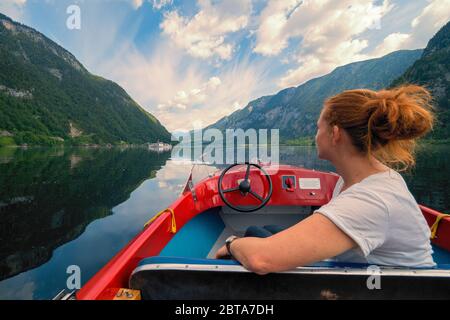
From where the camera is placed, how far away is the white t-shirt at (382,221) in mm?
1234

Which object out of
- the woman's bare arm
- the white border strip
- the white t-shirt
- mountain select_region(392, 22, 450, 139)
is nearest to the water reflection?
the white border strip

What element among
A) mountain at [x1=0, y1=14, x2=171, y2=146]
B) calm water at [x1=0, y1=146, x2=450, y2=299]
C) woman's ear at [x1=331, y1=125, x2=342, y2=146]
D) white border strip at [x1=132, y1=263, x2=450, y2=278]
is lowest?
calm water at [x1=0, y1=146, x2=450, y2=299]

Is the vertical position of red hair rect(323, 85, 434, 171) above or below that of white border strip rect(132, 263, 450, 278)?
above

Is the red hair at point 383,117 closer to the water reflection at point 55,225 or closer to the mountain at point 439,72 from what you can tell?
the water reflection at point 55,225

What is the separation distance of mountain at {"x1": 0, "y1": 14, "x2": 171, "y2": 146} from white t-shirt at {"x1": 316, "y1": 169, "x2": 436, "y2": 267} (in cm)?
10388

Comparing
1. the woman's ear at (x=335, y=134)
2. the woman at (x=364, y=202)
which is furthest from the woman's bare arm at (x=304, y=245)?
the woman's ear at (x=335, y=134)

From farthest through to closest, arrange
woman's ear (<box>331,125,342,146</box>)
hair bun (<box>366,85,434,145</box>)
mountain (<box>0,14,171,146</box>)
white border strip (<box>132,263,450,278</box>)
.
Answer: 1. mountain (<box>0,14,171,146</box>)
2. woman's ear (<box>331,125,342,146</box>)
3. hair bun (<box>366,85,434,145</box>)
4. white border strip (<box>132,263,450,278</box>)

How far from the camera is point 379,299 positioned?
1437 mm

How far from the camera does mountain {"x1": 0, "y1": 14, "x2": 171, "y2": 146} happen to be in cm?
10106

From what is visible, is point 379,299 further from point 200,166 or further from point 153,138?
point 153,138

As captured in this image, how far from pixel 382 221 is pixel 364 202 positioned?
149 millimetres

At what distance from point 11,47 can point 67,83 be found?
33.1 m

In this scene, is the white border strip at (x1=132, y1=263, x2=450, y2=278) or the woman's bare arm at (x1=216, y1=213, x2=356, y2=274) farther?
the white border strip at (x1=132, y1=263, x2=450, y2=278)

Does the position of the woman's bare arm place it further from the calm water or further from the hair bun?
the calm water
